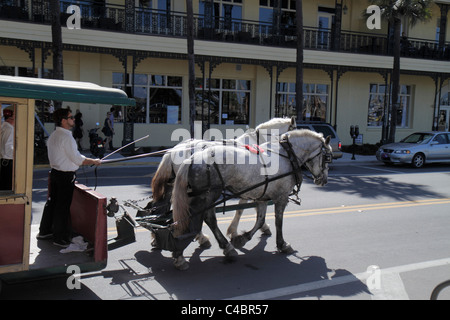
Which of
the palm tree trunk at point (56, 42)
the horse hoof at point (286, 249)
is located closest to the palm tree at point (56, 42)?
the palm tree trunk at point (56, 42)

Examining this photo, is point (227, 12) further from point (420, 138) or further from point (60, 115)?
point (60, 115)

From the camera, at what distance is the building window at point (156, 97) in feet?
69.2

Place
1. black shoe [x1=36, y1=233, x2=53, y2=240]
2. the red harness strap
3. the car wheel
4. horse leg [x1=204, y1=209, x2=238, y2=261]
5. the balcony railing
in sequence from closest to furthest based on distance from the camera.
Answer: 1. black shoe [x1=36, y1=233, x2=53, y2=240]
2. horse leg [x1=204, y1=209, x2=238, y2=261]
3. the red harness strap
4. the car wheel
5. the balcony railing

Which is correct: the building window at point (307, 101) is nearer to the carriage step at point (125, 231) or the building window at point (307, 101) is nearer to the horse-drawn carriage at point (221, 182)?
the horse-drawn carriage at point (221, 182)

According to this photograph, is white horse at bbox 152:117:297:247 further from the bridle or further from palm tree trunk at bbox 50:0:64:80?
palm tree trunk at bbox 50:0:64:80

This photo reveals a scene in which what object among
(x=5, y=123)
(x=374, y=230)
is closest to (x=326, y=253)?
(x=374, y=230)

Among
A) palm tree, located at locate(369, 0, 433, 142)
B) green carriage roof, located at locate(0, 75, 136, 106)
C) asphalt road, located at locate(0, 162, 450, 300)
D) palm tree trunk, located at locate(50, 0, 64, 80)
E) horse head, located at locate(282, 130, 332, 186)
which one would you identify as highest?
palm tree, located at locate(369, 0, 433, 142)

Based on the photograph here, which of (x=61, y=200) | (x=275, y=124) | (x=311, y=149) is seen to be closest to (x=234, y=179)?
(x=275, y=124)

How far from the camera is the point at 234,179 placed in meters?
6.04

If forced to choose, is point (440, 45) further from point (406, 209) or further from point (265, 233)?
point (265, 233)

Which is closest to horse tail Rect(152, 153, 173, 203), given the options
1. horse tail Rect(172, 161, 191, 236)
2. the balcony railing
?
horse tail Rect(172, 161, 191, 236)

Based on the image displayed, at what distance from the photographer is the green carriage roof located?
4.12 metres

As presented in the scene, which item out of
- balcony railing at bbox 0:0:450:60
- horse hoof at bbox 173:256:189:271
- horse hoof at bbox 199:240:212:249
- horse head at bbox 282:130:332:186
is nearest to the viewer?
horse hoof at bbox 173:256:189:271

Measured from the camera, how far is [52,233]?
5418mm
